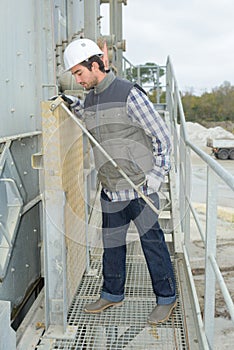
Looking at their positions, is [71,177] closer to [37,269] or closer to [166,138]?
[166,138]

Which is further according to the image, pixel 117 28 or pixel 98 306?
pixel 117 28

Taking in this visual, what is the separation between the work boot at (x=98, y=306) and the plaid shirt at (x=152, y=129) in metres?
0.83

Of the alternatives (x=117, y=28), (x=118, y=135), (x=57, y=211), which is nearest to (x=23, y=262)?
(x=57, y=211)

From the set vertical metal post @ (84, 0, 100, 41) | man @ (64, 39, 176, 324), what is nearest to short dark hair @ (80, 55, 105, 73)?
man @ (64, 39, 176, 324)

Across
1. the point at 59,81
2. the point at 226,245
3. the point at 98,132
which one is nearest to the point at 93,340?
the point at 98,132

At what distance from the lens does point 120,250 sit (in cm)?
305

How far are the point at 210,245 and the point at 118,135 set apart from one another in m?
0.88

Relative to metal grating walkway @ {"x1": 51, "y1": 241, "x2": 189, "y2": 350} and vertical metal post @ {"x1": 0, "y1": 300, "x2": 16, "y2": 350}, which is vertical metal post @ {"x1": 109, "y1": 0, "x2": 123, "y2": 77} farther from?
vertical metal post @ {"x1": 0, "y1": 300, "x2": 16, "y2": 350}

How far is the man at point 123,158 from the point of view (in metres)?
2.67

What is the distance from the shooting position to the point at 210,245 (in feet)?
7.55

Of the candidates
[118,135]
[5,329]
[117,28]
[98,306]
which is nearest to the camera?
[5,329]

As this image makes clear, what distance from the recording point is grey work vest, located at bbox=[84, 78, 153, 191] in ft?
8.93

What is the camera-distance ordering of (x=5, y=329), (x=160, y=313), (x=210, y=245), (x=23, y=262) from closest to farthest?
(x=5, y=329) → (x=210, y=245) → (x=160, y=313) → (x=23, y=262)

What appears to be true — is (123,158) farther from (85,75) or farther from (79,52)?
(79,52)
